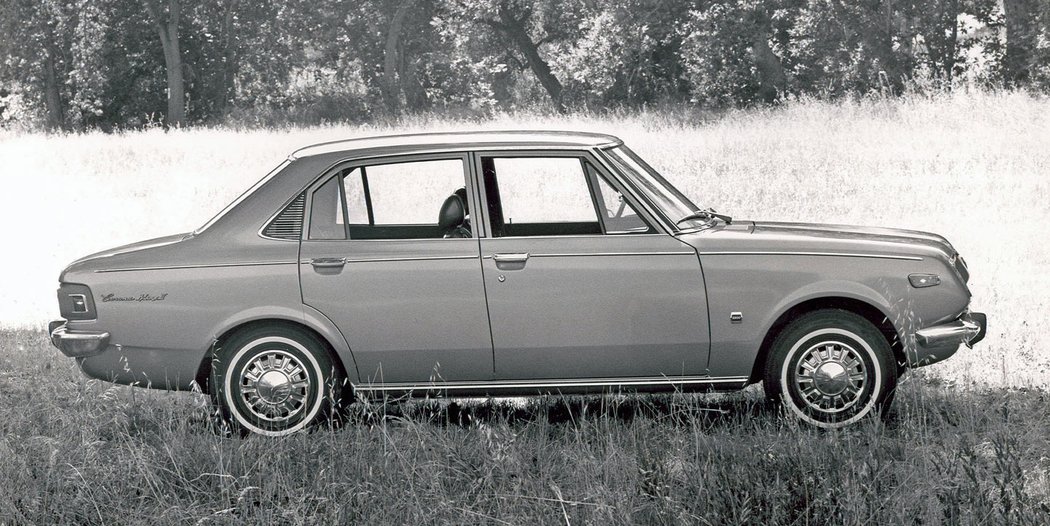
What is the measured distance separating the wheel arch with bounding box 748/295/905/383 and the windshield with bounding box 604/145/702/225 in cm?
68

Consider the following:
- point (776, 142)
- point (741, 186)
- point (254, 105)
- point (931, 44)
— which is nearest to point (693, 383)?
point (741, 186)

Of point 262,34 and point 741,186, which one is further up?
point 262,34

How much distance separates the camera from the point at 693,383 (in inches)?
249

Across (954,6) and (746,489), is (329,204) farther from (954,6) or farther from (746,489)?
(954,6)

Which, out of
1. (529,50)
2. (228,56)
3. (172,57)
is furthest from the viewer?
(228,56)

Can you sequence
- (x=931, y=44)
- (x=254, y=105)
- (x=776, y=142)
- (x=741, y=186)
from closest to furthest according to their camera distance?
(x=741, y=186), (x=776, y=142), (x=931, y=44), (x=254, y=105)

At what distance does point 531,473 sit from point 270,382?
5.20ft

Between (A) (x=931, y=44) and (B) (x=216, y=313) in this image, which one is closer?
(B) (x=216, y=313)

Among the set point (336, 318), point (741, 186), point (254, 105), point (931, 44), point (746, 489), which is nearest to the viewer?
point (746, 489)

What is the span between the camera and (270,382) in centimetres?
628

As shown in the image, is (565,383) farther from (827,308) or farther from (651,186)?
(827,308)

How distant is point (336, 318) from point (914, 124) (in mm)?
17222

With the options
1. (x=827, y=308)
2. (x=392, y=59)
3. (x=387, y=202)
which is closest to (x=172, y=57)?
(x=392, y=59)

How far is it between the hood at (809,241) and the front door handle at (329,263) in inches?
68.2
